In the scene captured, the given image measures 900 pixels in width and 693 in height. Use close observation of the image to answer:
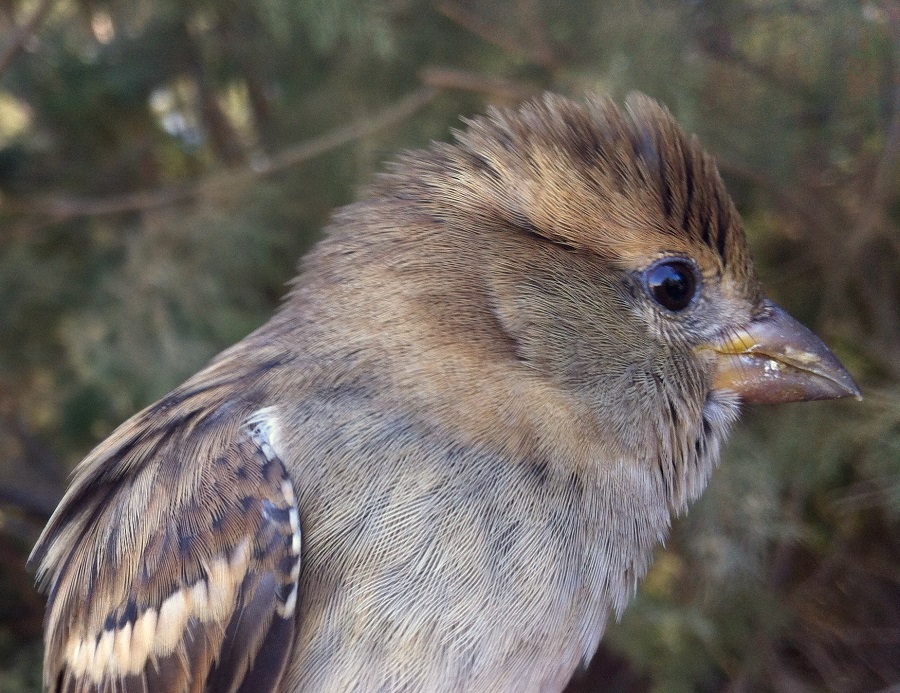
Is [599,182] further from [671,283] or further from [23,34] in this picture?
[23,34]

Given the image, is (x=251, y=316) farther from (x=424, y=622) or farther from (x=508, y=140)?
(x=424, y=622)

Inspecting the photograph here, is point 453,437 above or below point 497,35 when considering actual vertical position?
below

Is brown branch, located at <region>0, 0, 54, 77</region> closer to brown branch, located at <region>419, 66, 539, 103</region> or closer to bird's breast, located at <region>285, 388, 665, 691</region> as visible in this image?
brown branch, located at <region>419, 66, 539, 103</region>

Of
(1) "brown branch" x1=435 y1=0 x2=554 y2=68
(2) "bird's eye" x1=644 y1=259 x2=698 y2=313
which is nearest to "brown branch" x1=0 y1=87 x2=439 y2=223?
(1) "brown branch" x1=435 y1=0 x2=554 y2=68

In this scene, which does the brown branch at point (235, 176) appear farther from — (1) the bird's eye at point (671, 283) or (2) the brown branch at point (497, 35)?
(1) the bird's eye at point (671, 283)

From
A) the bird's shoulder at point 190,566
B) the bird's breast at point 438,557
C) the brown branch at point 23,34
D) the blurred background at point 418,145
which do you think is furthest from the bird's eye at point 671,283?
the brown branch at point 23,34

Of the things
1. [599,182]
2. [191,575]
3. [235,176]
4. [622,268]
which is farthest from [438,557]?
[235,176]
